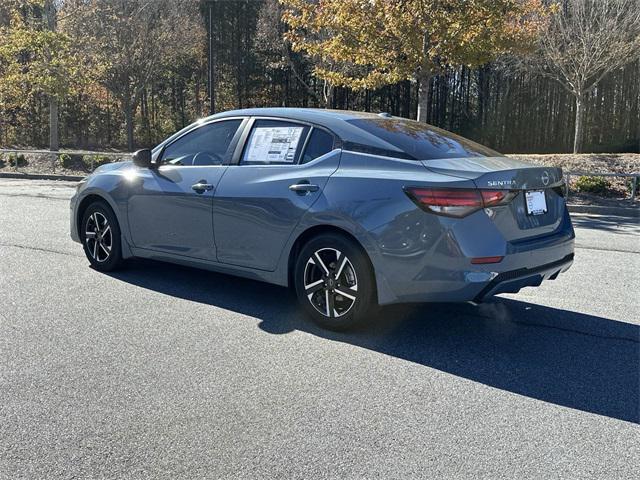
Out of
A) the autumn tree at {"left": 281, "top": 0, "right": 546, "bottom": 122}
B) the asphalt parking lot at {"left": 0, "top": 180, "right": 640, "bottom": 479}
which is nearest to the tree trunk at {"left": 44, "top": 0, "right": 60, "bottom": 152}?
the autumn tree at {"left": 281, "top": 0, "right": 546, "bottom": 122}

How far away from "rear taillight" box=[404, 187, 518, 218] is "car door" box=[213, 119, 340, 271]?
2.75 feet

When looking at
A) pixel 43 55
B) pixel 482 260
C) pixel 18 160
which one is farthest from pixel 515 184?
pixel 18 160

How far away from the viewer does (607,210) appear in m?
13.0

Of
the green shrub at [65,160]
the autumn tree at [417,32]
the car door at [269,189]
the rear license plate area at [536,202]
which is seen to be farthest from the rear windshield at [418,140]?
the green shrub at [65,160]

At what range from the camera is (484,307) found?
5449mm

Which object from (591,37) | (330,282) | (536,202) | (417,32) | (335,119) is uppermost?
(591,37)

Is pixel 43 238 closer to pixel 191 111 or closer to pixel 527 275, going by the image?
pixel 527 275

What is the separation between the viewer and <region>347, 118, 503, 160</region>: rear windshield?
4727 millimetres

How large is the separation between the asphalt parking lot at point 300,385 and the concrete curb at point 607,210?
289 inches

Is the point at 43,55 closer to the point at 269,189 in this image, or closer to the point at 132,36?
the point at 132,36

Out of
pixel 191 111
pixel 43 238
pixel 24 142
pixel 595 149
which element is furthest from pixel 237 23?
pixel 43 238

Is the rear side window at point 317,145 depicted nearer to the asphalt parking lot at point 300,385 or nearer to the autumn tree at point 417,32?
the asphalt parking lot at point 300,385

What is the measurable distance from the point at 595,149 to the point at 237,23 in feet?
62.6

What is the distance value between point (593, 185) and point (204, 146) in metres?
11.0
